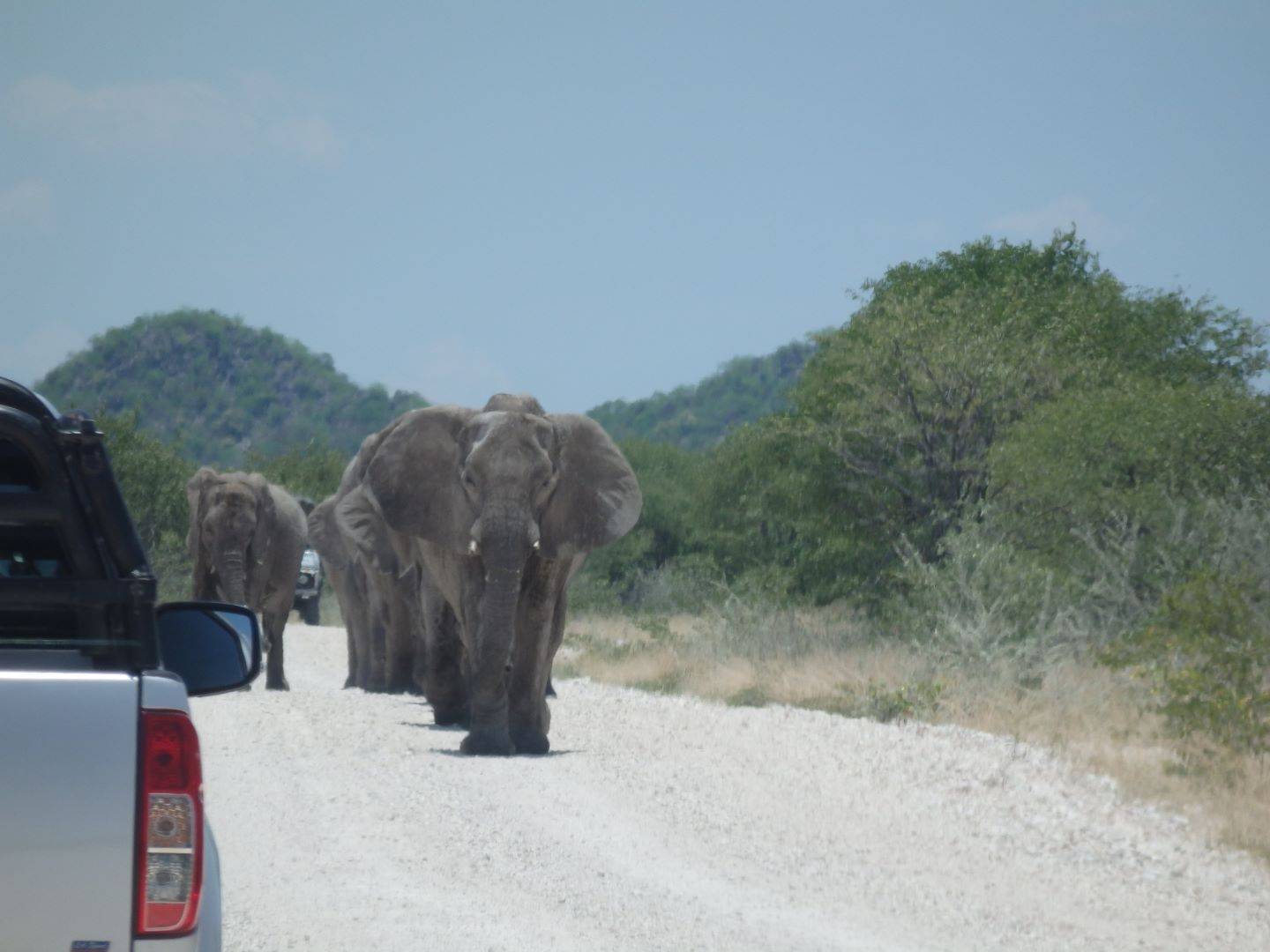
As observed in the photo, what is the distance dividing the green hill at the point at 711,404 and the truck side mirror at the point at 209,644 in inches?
4673

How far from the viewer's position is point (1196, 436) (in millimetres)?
18656

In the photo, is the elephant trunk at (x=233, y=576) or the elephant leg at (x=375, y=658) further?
the elephant leg at (x=375, y=658)

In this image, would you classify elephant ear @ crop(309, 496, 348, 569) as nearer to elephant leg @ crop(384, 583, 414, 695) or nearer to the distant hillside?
elephant leg @ crop(384, 583, 414, 695)

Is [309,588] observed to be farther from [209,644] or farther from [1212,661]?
[209,644]

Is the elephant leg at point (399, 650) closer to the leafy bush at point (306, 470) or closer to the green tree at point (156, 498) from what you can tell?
the green tree at point (156, 498)

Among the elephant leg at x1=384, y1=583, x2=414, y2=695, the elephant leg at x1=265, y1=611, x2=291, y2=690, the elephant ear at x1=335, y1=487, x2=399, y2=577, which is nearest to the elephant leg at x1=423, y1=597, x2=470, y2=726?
the elephant ear at x1=335, y1=487, x2=399, y2=577

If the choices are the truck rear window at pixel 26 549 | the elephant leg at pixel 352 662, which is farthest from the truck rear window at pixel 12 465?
the elephant leg at pixel 352 662

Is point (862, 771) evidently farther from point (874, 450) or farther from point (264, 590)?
point (874, 450)

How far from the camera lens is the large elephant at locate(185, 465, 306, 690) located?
18.9 metres

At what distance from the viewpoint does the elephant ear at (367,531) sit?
1745cm

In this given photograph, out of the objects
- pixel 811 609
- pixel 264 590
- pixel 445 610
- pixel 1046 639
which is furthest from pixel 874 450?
pixel 445 610

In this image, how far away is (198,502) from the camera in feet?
65.5

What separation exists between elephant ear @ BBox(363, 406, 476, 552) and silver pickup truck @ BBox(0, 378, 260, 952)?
9.50 m

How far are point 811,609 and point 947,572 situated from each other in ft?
20.7
